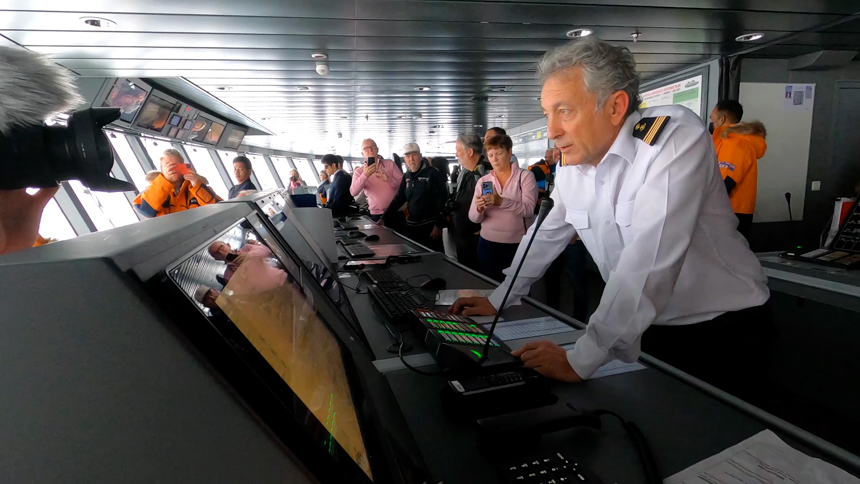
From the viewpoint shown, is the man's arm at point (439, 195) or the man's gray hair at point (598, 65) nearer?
the man's gray hair at point (598, 65)

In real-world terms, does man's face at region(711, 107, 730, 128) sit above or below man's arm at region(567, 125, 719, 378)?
above

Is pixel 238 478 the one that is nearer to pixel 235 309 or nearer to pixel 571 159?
pixel 235 309

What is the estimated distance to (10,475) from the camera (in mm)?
292

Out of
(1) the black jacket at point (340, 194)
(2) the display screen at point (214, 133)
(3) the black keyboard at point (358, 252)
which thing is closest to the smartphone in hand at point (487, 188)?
(3) the black keyboard at point (358, 252)

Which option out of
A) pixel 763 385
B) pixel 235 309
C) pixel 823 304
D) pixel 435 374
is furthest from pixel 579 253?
pixel 235 309

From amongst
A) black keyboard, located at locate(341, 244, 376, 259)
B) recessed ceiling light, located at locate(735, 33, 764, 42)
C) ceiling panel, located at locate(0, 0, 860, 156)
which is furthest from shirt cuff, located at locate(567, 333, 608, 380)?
A: recessed ceiling light, located at locate(735, 33, 764, 42)

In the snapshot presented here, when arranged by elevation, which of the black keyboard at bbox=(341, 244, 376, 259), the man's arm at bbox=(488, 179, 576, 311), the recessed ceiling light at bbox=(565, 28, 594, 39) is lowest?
the black keyboard at bbox=(341, 244, 376, 259)

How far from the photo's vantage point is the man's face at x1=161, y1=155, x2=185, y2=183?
391 centimetres

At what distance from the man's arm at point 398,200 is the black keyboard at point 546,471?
406 centimetres

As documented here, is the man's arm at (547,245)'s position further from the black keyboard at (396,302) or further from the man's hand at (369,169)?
the man's hand at (369,169)

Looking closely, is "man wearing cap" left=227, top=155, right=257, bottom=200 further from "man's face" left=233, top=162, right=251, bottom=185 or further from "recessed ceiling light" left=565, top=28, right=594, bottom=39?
"recessed ceiling light" left=565, top=28, right=594, bottom=39

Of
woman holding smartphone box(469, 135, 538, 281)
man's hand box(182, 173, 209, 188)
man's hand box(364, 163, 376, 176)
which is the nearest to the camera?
woman holding smartphone box(469, 135, 538, 281)

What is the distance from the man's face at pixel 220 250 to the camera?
1.80 ft

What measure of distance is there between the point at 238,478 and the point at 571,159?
1.10 meters
